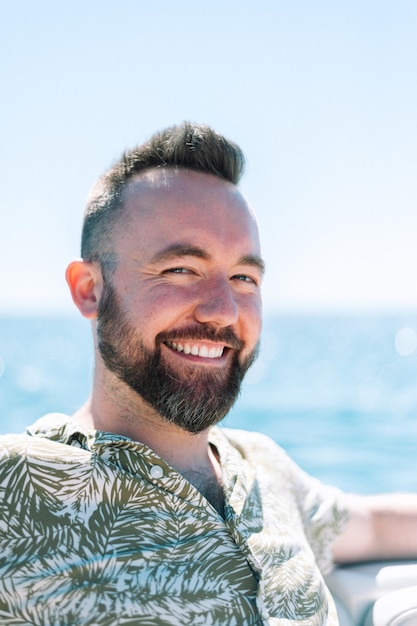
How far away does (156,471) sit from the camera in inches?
67.2

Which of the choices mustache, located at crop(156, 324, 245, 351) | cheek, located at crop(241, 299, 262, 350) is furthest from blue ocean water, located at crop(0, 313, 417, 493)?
mustache, located at crop(156, 324, 245, 351)

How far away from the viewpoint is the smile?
73.0 inches

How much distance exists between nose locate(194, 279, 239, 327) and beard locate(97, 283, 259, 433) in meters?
0.03

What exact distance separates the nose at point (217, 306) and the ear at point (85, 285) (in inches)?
12.7

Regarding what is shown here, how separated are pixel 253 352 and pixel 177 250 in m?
0.40

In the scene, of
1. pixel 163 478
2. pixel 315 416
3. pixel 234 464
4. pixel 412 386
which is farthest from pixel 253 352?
pixel 412 386

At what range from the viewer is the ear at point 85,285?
78.4 inches

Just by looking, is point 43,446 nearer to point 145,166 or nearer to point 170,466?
point 170,466

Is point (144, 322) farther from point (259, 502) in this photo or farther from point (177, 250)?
point (259, 502)

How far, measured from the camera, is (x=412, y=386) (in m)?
24.5

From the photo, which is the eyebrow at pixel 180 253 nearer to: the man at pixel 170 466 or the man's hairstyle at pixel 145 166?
the man at pixel 170 466

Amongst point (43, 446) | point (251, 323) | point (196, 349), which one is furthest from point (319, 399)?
point (43, 446)

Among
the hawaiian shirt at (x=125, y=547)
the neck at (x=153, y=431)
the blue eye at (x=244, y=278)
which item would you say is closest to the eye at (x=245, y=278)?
the blue eye at (x=244, y=278)

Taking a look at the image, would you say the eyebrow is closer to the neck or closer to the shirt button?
the neck
